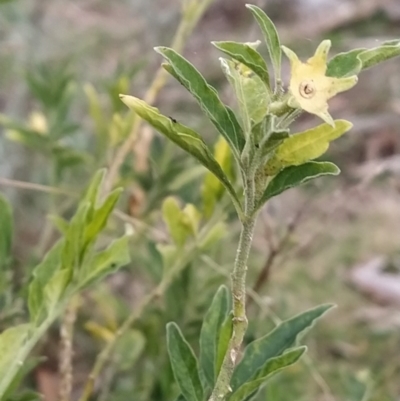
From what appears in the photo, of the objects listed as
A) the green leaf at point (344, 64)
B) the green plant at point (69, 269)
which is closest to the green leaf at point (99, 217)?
the green plant at point (69, 269)

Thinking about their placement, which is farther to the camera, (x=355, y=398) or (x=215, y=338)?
(x=355, y=398)

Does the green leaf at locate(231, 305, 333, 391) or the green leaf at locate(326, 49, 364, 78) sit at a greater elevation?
the green leaf at locate(326, 49, 364, 78)

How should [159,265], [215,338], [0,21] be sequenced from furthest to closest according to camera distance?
[0,21]
[159,265]
[215,338]

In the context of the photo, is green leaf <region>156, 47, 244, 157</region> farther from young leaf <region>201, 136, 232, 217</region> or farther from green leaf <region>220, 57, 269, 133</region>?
young leaf <region>201, 136, 232, 217</region>

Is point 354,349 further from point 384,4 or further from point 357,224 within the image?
point 384,4

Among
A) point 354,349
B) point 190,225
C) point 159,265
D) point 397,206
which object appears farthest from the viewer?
point 397,206

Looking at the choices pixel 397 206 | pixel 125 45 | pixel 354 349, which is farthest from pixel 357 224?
pixel 125 45

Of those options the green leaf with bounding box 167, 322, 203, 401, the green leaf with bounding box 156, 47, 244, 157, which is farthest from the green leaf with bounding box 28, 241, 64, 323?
the green leaf with bounding box 156, 47, 244, 157

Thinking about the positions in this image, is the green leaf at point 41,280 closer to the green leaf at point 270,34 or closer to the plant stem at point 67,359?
the plant stem at point 67,359
